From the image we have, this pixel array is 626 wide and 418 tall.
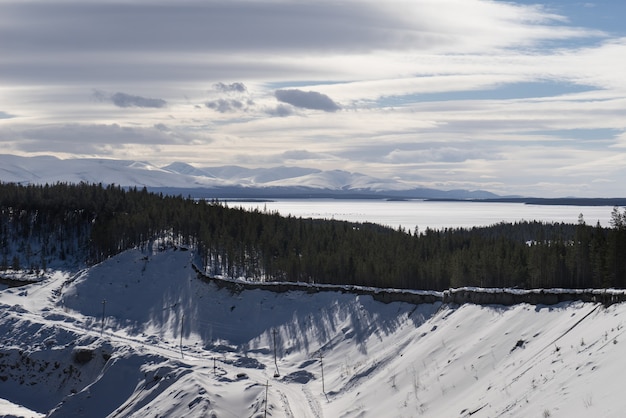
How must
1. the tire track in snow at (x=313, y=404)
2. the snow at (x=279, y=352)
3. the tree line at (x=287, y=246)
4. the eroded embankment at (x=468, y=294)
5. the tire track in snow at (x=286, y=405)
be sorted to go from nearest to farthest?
1. the snow at (x=279, y=352)
2. the eroded embankment at (x=468, y=294)
3. the tire track in snow at (x=286, y=405)
4. the tire track in snow at (x=313, y=404)
5. the tree line at (x=287, y=246)

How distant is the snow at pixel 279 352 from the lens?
4531cm

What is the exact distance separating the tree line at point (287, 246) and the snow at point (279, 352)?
41.9 feet

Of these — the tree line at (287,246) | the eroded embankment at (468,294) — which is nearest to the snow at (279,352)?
the eroded embankment at (468,294)

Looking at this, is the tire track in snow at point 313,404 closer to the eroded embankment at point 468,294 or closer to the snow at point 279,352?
the snow at point 279,352

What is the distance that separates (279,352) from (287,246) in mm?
49322

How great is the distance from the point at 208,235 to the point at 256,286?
100 feet

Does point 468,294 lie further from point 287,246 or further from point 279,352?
point 287,246

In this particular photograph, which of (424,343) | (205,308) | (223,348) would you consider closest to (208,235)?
(205,308)

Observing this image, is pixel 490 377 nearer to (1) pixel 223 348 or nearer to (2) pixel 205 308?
(1) pixel 223 348

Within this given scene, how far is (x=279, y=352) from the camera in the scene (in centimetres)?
9075

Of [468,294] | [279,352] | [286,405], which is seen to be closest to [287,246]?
[279,352]

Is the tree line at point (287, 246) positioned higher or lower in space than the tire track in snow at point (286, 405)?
higher

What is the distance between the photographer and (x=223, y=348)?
312 feet

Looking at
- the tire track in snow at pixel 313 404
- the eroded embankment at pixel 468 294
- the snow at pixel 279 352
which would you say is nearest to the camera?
the snow at pixel 279 352
